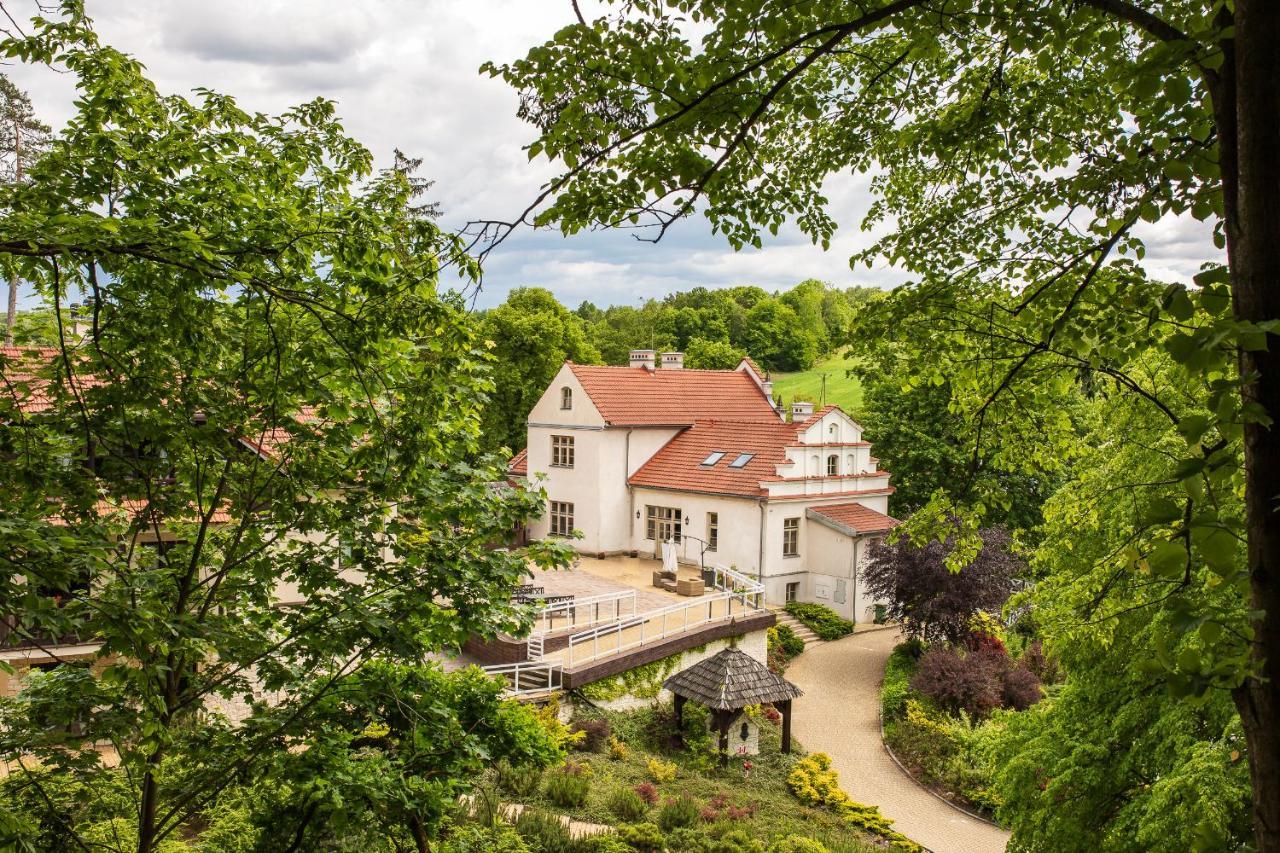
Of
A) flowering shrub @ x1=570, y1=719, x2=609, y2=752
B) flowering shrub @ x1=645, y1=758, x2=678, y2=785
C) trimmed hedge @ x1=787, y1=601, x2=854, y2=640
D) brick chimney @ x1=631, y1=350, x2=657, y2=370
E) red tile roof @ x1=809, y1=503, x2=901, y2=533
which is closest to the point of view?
flowering shrub @ x1=645, y1=758, x2=678, y2=785

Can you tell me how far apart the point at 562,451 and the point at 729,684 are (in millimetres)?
14360

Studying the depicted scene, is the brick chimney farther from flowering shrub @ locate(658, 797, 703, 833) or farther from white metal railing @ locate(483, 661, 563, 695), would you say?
flowering shrub @ locate(658, 797, 703, 833)

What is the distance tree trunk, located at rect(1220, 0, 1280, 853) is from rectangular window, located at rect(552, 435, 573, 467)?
89.5 feet

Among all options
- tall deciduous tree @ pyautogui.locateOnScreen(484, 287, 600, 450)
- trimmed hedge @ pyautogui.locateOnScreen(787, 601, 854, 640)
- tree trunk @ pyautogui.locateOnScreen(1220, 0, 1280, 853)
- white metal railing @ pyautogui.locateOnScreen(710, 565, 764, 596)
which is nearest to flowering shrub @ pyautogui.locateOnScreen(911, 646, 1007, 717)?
white metal railing @ pyautogui.locateOnScreen(710, 565, 764, 596)

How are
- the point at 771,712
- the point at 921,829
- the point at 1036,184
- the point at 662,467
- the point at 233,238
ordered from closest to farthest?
the point at 233,238 → the point at 1036,184 → the point at 921,829 → the point at 771,712 → the point at 662,467

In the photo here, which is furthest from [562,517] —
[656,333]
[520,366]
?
[656,333]

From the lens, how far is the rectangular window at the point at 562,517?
29312 millimetres

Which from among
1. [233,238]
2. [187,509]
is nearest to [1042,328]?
[233,238]

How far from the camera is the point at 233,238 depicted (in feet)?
16.5

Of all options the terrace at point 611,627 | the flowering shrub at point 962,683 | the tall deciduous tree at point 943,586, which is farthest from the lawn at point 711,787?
the tall deciduous tree at point 943,586

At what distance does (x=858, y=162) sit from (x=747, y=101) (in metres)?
2.66

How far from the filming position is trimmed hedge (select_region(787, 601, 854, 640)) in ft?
80.3

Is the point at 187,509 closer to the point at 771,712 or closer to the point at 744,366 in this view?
the point at 771,712

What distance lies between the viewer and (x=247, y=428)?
6215mm
